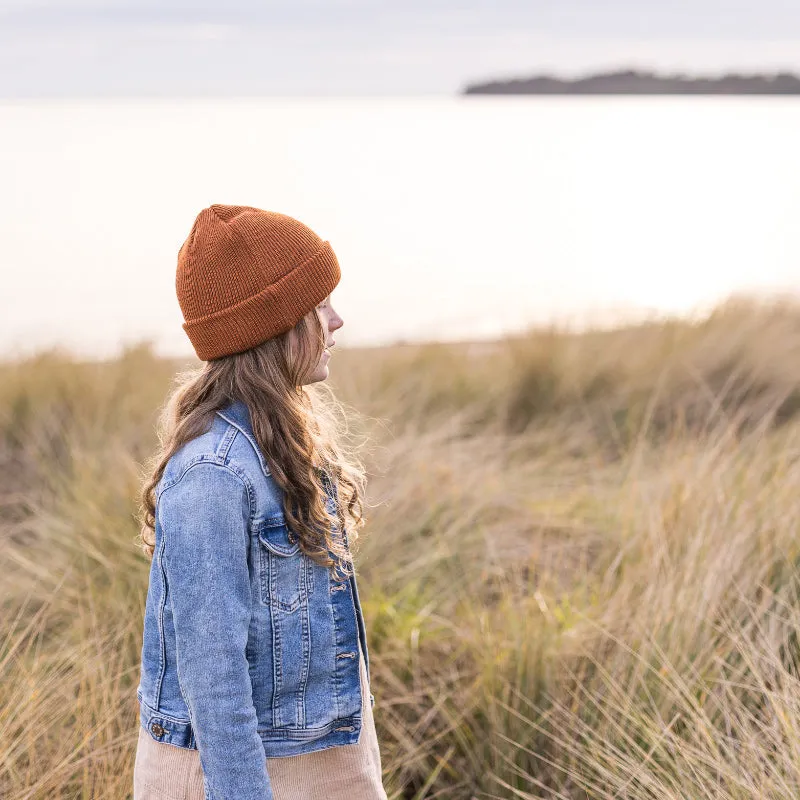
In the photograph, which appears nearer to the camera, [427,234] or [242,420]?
[242,420]

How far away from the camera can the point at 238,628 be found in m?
1.65

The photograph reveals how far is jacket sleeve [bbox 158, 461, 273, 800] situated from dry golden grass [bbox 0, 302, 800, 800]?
88 cm

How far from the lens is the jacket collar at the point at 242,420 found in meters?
1.78

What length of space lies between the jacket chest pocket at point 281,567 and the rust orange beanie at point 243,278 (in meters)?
0.34

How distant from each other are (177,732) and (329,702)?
271 millimetres

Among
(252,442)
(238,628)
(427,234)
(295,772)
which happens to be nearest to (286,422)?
(252,442)

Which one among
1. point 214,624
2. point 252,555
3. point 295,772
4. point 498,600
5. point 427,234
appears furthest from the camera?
point 427,234

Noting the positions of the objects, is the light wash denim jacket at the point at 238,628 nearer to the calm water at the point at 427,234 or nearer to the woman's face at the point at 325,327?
the woman's face at the point at 325,327

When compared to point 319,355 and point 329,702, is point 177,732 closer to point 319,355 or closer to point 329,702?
point 329,702

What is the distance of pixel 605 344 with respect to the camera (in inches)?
257

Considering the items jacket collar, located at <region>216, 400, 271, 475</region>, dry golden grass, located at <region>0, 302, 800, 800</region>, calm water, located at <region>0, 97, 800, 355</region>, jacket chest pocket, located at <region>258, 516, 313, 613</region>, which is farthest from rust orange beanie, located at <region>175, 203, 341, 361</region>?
calm water, located at <region>0, 97, 800, 355</region>

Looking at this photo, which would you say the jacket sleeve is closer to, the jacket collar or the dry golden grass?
the jacket collar

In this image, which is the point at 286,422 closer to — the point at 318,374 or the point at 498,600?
the point at 318,374

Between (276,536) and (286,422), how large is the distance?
200 millimetres
